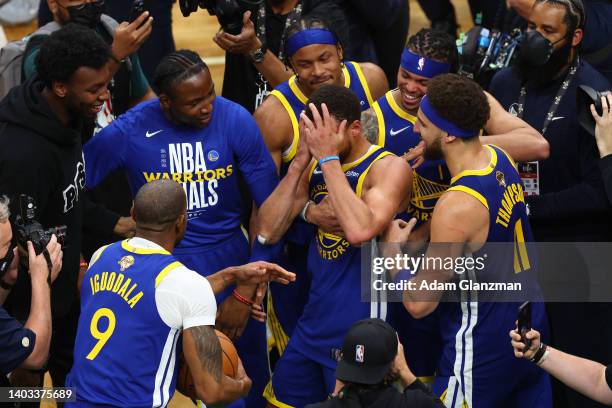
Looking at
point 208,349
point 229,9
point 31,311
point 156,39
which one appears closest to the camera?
point 208,349

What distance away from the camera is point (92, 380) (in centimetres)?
443

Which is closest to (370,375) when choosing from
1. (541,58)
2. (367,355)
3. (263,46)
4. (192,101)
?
(367,355)

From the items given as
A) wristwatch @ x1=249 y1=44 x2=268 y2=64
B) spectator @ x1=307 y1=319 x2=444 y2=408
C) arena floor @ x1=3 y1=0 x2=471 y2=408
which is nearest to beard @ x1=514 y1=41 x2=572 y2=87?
wristwatch @ x1=249 y1=44 x2=268 y2=64

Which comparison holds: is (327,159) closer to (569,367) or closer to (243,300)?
(243,300)

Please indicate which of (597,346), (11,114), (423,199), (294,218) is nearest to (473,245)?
(423,199)

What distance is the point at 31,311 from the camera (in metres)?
4.76

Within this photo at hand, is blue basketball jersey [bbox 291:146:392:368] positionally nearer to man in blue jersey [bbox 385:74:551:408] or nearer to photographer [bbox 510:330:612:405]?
man in blue jersey [bbox 385:74:551:408]

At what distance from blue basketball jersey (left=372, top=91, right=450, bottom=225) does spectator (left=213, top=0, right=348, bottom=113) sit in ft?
2.44

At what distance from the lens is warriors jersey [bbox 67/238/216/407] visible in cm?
434

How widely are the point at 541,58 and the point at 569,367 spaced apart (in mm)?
1903

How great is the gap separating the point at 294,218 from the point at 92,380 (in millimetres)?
1509

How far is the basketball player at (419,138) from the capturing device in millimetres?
5383

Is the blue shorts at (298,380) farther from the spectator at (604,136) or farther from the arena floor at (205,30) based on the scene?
the arena floor at (205,30)

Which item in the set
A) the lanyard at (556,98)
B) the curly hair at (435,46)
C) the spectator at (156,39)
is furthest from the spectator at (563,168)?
the spectator at (156,39)
